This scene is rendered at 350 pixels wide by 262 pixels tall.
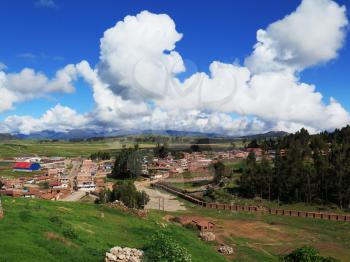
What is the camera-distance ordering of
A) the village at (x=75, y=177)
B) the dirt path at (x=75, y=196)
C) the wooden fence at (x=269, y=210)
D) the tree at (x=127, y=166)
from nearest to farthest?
the wooden fence at (x=269, y=210) < the dirt path at (x=75, y=196) < the village at (x=75, y=177) < the tree at (x=127, y=166)

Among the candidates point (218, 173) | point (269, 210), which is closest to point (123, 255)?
point (269, 210)

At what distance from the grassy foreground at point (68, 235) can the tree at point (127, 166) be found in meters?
93.9

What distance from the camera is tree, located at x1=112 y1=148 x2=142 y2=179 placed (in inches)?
5472

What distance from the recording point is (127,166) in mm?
139250

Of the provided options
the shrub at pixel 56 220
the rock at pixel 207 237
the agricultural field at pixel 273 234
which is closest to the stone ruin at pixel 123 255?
the shrub at pixel 56 220

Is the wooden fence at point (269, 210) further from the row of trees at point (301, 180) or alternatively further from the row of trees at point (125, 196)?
the row of trees at point (125, 196)

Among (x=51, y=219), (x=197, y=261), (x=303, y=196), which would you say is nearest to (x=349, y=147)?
(x=303, y=196)

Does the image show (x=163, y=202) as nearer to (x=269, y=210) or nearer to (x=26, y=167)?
(x=269, y=210)

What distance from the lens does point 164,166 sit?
162875 millimetres

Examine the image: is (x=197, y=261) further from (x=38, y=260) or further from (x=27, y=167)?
(x=27, y=167)

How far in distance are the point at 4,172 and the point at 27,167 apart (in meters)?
13.2

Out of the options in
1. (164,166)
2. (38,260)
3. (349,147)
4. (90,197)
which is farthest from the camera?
(164,166)

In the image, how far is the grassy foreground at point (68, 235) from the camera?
22406 millimetres

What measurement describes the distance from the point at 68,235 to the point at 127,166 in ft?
367
